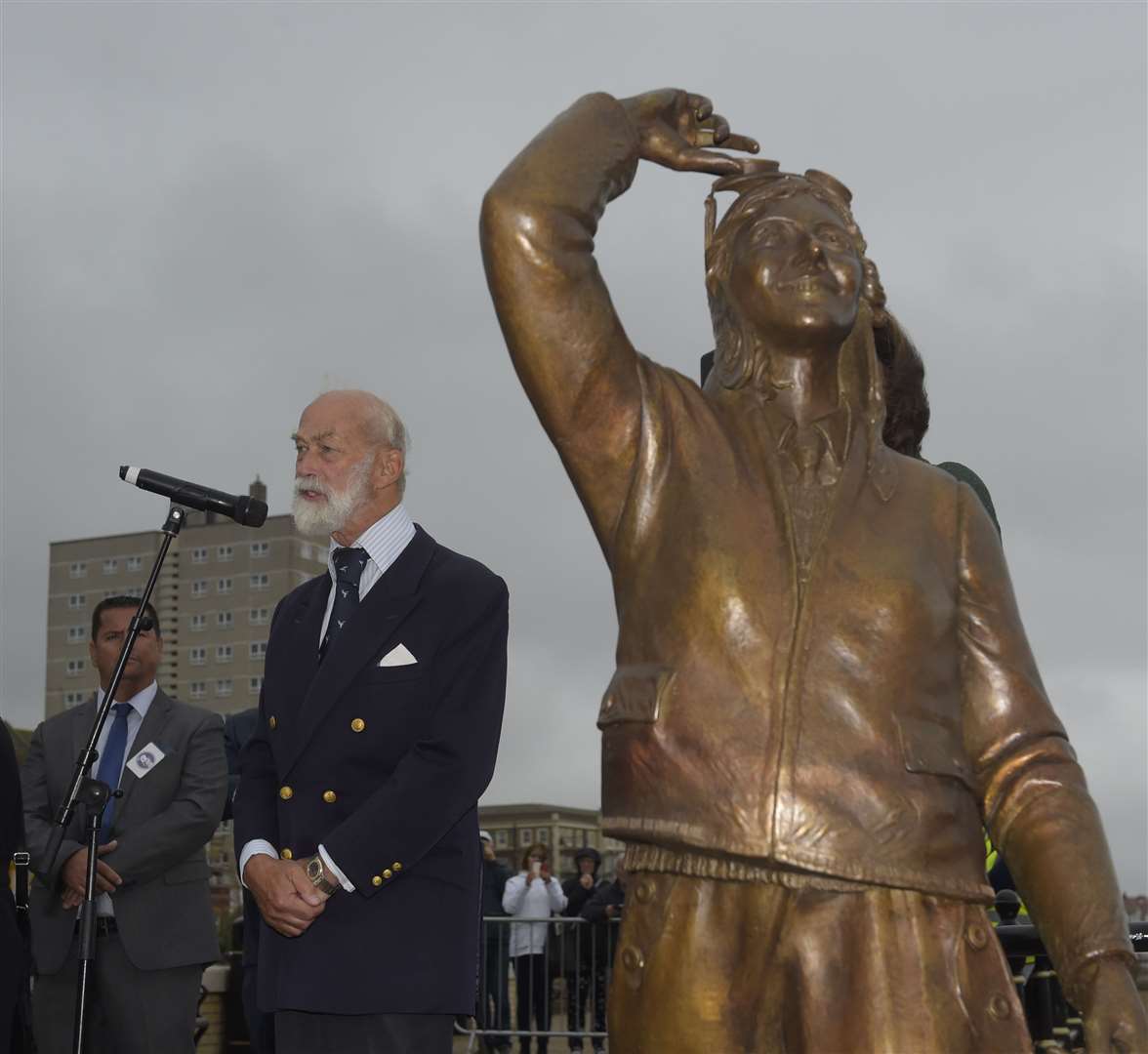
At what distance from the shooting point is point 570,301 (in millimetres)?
2477

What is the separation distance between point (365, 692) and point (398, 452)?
69 cm

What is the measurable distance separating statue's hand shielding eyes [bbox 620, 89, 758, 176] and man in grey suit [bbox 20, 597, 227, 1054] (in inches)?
135

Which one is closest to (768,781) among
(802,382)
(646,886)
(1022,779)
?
(646,886)

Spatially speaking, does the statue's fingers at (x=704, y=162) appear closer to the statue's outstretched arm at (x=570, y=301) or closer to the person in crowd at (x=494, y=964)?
the statue's outstretched arm at (x=570, y=301)

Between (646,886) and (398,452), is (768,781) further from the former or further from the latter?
(398,452)

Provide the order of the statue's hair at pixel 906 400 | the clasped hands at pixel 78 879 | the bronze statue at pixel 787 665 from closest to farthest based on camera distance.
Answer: the bronze statue at pixel 787 665 < the statue's hair at pixel 906 400 < the clasped hands at pixel 78 879

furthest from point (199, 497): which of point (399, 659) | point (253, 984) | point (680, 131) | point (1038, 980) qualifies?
point (1038, 980)

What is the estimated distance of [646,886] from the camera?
2344mm

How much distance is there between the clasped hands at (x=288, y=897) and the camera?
140 inches

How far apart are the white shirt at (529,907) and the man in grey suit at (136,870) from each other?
5.19 meters

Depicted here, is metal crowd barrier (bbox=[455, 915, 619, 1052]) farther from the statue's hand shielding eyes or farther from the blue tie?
the statue's hand shielding eyes

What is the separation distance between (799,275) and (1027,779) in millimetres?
813

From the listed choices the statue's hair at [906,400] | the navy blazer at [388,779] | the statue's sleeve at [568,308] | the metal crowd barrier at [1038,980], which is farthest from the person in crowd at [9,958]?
the statue's sleeve at [568,308]

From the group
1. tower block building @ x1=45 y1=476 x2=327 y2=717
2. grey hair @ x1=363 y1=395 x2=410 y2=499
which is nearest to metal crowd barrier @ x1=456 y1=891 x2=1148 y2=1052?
grey hair @ x1=363 y1=395 x2=410 y2=499
